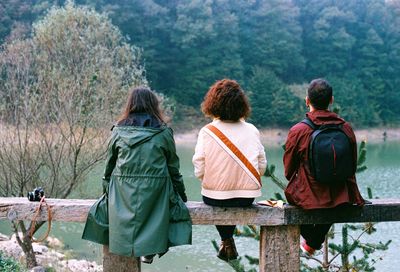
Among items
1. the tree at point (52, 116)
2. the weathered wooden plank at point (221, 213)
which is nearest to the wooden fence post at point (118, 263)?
the weathered wooden plank at point (221, 213)

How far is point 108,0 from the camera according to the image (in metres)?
34.5

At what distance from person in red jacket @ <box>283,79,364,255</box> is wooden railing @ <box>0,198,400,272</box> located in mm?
88

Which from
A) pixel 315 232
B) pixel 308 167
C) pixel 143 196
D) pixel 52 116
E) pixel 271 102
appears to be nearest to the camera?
pixel 143 196

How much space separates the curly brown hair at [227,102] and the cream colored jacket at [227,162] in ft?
0.16

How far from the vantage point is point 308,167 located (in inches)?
99.4

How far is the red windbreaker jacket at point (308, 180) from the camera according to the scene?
98.7 inches

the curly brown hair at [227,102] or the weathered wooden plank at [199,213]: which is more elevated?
the curly brown hair at [227,102]

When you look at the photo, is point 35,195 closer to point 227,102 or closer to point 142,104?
point 142,104

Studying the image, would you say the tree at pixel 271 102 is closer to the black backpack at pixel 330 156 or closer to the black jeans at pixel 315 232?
the black jeans at pixel 315 232

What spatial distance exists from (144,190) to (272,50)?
4310cm

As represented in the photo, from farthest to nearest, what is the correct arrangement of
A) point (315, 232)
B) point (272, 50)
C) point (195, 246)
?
point (272, 50) < point (195, 246) < point (315, 232)

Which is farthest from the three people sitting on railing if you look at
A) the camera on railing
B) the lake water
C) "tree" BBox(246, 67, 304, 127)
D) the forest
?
"tree" BBox(246, 67, 304, 127)

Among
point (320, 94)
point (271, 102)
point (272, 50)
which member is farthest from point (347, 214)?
point (272, 50)

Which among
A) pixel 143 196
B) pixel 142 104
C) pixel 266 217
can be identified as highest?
pixel 142 104
